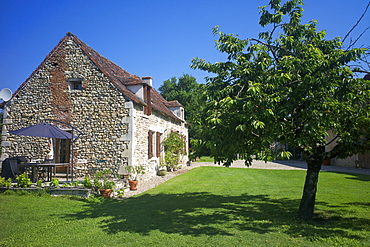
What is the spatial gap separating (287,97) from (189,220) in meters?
3.39

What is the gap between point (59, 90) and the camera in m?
12.6

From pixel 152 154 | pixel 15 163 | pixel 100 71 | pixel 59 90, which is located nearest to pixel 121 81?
pixel 100 71

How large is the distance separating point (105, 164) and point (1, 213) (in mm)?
5286

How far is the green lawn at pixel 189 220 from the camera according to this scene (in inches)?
187

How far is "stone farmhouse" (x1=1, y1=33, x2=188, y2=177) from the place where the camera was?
11.8 metres

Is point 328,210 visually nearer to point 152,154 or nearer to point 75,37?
point 152,154

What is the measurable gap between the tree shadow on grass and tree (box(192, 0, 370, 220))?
78 cm

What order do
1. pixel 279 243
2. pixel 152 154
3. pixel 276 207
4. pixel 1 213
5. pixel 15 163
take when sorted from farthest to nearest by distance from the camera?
pixel 152 154, pixel 15 163, pixel 276 207, pixel 1 213, pixel 279 243

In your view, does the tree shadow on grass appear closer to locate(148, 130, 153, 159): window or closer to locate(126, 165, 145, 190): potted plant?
locate(126, 165, 145, 190): potted plant

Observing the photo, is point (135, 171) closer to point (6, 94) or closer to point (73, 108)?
point (73, 108)

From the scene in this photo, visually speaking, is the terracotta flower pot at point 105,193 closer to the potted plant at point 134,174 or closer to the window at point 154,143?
the potted plant at point 134,174

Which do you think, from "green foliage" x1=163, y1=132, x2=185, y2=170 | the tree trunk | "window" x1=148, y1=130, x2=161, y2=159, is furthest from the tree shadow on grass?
"green foliage" x1=163, y1=132, x2=185, y2=170

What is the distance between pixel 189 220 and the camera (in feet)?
19.9

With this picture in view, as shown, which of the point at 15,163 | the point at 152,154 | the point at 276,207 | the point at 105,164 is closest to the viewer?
the point at 276,207
